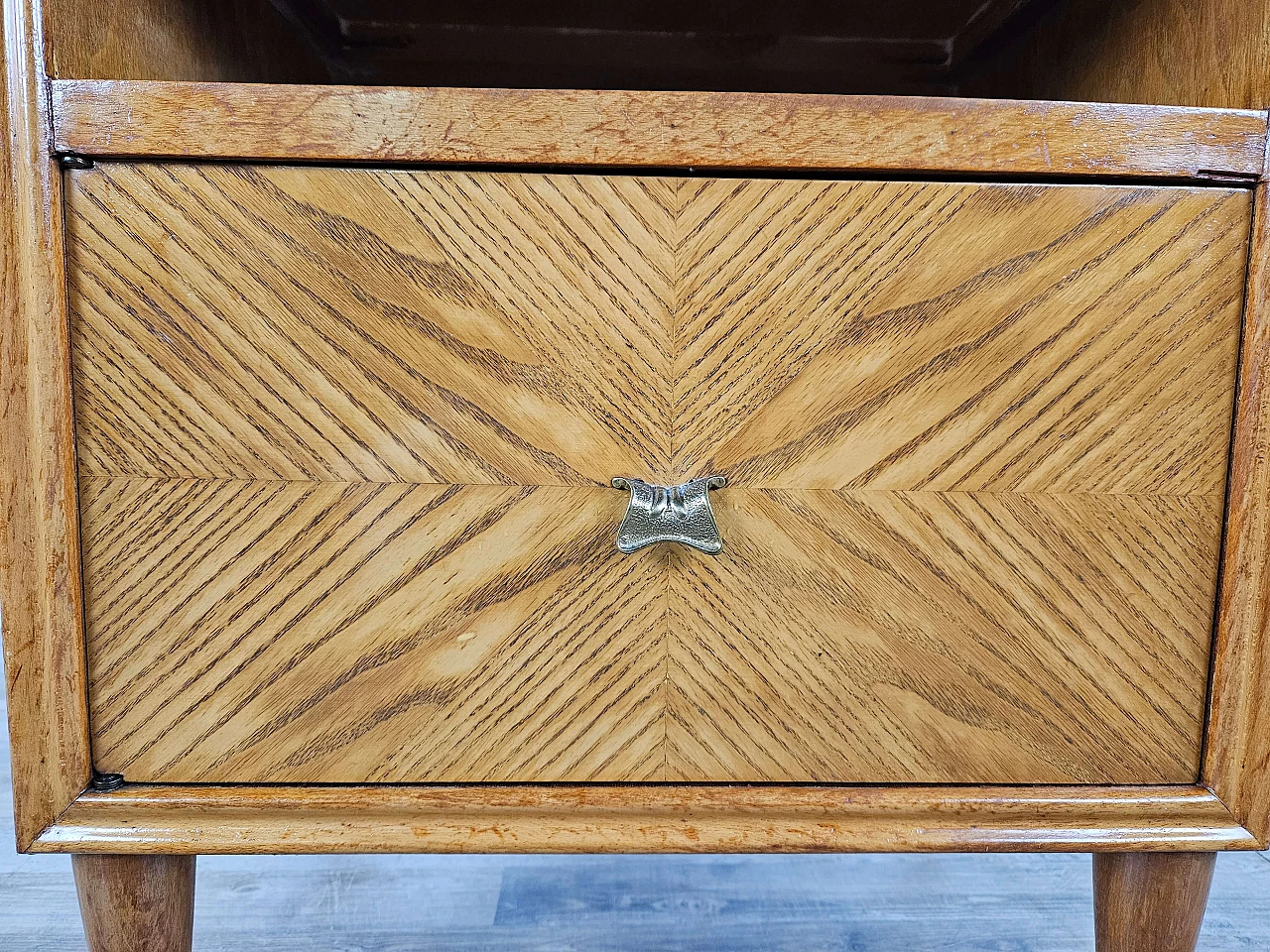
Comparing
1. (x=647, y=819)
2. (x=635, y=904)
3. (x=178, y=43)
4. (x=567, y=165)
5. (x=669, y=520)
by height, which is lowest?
(x=635, y=904)

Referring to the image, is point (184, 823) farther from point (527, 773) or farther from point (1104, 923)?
point (1104, 923)

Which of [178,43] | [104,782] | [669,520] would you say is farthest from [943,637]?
[178,43]

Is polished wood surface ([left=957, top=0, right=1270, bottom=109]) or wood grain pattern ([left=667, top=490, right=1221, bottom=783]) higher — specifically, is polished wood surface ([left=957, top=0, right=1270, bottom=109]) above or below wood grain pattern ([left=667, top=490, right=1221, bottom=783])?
above

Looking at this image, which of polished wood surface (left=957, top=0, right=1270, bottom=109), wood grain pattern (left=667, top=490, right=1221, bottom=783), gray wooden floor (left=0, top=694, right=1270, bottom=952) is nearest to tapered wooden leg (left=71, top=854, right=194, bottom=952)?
gray wooden floor (left=0, top=694, right=1270, bottom=952)

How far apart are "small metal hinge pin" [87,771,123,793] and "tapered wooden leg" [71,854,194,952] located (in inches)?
1.4

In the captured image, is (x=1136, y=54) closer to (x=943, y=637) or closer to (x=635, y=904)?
(x=943, y=637)

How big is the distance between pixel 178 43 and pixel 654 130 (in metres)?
0.28

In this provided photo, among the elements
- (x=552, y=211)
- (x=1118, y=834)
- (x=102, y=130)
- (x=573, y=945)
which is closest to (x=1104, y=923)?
(x=1118, y=834)

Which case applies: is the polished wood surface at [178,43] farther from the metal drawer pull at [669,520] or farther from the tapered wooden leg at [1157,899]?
the tapered wooden leg at [1157,899]

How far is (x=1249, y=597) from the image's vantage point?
33 cm

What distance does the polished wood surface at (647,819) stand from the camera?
328 millimetres

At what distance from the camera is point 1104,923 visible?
14.4 inches

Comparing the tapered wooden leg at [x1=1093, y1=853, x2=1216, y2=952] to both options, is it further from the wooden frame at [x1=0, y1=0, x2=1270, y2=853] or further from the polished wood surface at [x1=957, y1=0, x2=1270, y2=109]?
the polished wood surface at [x1=957, y1=0, x2=1270, y2=109]

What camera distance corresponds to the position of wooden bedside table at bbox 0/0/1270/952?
307 mm
